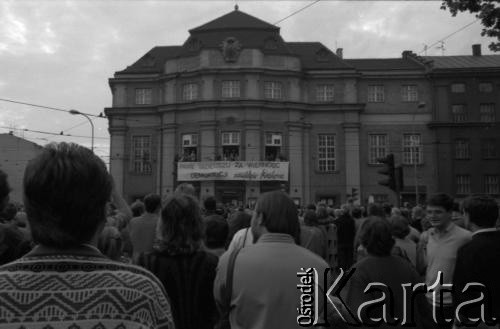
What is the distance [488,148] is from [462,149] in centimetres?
236

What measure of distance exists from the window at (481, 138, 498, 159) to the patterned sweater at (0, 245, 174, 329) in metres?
47.8

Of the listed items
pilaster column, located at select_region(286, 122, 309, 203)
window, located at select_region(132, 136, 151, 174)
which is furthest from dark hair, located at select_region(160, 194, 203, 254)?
window, located at select_region(132, 136, 151, 174)

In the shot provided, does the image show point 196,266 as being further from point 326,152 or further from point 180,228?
point 326,152

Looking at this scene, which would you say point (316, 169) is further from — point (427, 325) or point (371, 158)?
point (427, 325)

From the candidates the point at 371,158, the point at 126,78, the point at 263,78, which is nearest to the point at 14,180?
the point at 126,78

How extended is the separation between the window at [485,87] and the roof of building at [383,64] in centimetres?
559

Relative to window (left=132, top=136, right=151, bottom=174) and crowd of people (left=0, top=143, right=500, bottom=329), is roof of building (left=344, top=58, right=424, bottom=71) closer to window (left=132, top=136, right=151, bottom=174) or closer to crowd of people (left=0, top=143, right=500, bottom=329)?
window (left=132, top=136, right=151, bottom=174)

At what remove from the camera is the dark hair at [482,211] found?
4.77 metres

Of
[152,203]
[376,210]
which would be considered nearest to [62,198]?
[152,203]

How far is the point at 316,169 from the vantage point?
144ft

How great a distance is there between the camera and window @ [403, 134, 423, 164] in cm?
4478

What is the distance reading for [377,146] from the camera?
45.2m

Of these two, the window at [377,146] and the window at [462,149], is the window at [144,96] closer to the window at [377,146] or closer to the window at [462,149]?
the window at [377,146]

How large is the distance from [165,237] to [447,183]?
43.8 metres
